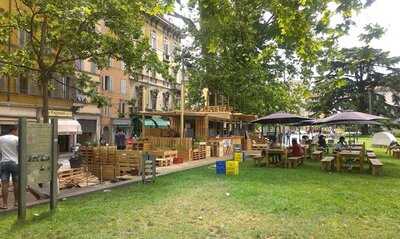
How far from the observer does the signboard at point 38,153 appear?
8867mm

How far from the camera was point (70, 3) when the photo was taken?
11.8m

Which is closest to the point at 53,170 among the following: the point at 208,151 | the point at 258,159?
the point at 258,159

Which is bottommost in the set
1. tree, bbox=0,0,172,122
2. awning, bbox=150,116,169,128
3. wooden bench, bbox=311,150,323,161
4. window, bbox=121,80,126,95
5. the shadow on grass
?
the shadow on grass

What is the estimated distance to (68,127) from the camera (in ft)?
117

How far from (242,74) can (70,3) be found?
22.8 m

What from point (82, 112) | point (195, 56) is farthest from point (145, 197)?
point (82, 112)

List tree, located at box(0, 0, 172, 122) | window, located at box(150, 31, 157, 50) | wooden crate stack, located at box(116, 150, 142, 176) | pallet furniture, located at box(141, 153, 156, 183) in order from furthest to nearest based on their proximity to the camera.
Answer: window, located at box(150, 31, 157, 50) < wooden crate stack, located at box(116, 150, 142, 176) < pallet furniture, located at box(141, 153, 156, 183) < tree, located at box(0, 0, 172, 122)

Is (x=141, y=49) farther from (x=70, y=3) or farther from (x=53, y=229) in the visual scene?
(x=53, y=229)

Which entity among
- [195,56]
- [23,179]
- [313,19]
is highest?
[195,56]

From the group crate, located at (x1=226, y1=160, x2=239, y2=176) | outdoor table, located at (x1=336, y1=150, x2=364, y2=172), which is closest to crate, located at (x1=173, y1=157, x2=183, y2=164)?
crate, located at (x1=226, y1=160, x2=239, y2=176)

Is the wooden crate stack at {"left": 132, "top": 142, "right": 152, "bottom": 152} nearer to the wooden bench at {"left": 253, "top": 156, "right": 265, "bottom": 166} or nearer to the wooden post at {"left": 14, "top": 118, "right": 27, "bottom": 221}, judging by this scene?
the wooden bench at {"left": 253, "top": 156, "right": 265, "bottom": 166}

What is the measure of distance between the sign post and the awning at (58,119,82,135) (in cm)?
2621

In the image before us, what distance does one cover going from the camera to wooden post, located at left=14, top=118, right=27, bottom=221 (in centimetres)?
852

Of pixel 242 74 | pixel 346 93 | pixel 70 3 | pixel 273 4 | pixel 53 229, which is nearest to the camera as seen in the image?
pixel 273 4
